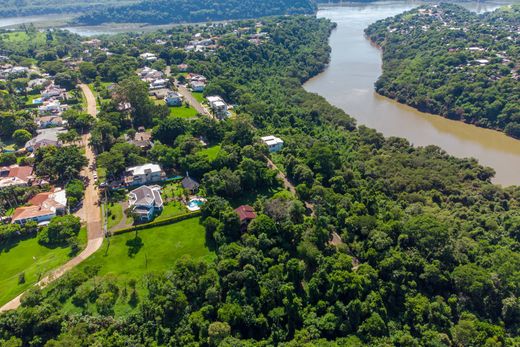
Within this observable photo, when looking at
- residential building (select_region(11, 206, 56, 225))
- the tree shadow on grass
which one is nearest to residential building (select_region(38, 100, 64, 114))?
residential building (select_region(11, 206, 56, 225))

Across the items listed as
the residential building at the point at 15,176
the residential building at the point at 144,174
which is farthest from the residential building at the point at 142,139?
the residential building at the point at 15,176

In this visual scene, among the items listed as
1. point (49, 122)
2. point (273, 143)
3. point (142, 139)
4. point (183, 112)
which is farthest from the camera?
point (183, 112)

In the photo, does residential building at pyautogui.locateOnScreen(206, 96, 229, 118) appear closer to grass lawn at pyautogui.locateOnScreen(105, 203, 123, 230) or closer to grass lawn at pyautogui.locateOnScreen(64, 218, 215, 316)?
grass lawn at pyautogui.locateOnScreen(105, 203, 123, 230)

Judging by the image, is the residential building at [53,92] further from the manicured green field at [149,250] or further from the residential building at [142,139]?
the manicured green field at [149,250]

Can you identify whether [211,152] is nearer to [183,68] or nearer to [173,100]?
[173,100]

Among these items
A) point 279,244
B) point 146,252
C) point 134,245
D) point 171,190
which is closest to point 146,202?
point 171,190

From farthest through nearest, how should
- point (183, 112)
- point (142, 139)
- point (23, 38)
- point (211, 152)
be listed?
point (23, 38) < point (183, 112) < point (142, 139) < point (211, 152)

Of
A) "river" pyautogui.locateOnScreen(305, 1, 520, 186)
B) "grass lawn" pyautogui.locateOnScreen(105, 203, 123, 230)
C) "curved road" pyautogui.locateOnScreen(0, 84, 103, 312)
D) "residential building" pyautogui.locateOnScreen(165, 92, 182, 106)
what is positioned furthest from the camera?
"residential building" pyautogui.locateOnScreen(165, 92, 182, 106)
